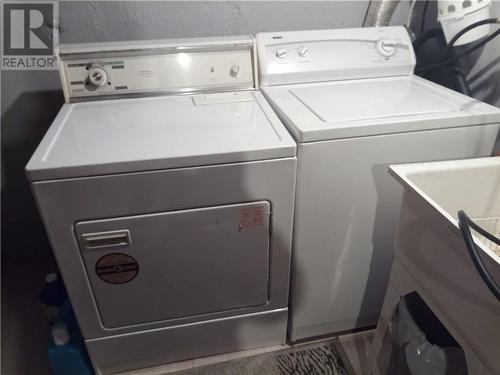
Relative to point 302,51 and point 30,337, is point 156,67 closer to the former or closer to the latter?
point 302,51

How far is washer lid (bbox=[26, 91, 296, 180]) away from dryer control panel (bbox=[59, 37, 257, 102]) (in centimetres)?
5

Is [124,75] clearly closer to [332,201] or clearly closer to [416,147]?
[332,201]

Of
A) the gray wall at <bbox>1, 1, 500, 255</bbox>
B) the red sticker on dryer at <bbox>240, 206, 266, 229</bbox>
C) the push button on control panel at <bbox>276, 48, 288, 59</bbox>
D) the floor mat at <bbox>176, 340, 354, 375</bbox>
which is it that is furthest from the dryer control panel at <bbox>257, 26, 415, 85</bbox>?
the floor mat at <bbox>176, 340, 354, 375</bbox>

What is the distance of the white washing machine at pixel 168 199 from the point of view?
3.22 ft

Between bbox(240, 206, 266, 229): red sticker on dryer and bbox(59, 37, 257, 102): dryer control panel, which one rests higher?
bbox(59, 37, 257, 102): dryer control panel

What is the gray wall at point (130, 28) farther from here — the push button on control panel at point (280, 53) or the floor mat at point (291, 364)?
the floor mat at point (291, 364)

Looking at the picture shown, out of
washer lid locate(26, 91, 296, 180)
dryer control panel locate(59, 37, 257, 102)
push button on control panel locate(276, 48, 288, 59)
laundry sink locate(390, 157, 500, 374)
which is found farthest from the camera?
push button on control panel locate(276, 48, 288, 59)

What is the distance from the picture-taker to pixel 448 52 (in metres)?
1.44

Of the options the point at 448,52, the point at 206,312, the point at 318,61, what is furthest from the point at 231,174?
the point at 448,52

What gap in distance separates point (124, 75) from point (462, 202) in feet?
3.79

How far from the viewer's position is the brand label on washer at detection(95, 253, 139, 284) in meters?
1.09

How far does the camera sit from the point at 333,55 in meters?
1.44

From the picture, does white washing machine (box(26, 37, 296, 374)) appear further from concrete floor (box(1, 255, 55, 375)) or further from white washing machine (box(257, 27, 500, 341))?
concrete floor (box(1, 255, 55, 375))

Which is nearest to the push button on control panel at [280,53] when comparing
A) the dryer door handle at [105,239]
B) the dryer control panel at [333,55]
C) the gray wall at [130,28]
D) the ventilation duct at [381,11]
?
the dryer control panel at [333,55]
